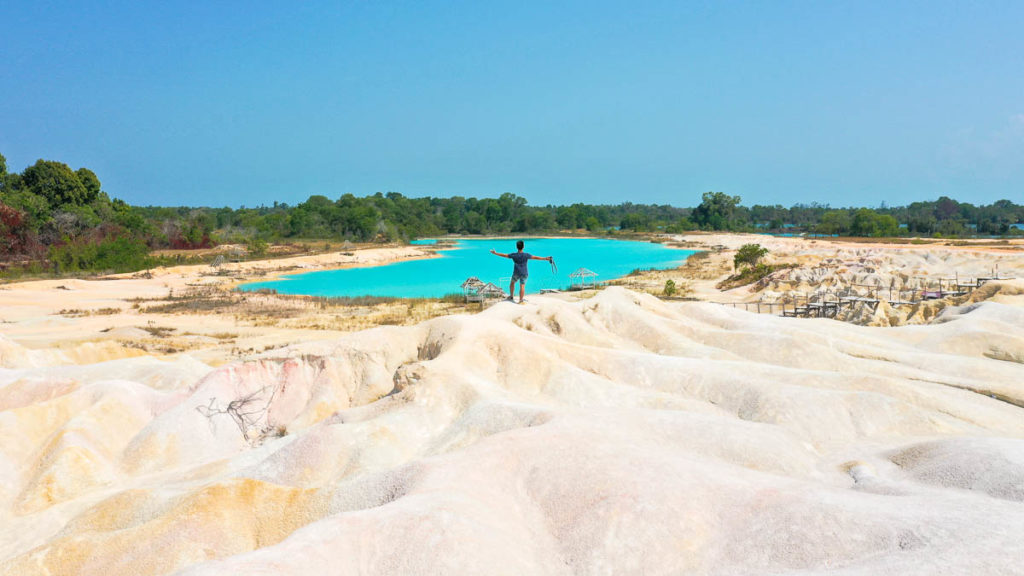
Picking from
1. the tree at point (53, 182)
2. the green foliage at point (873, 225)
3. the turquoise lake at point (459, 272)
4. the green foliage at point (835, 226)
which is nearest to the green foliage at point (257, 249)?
the turquoise lake at point (459, 272)

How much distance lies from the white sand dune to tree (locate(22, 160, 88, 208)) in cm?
4983

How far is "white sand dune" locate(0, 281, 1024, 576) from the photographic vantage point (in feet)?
15.3

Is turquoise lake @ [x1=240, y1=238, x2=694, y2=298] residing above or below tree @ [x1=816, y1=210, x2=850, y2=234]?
below

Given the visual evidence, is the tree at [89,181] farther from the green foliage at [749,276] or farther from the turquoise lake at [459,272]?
the green foliage at [749,276]

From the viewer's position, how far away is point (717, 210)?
113m

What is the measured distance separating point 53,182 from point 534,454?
6229cm

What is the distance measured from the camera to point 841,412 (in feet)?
27.9

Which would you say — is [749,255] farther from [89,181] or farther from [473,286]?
[89,181]

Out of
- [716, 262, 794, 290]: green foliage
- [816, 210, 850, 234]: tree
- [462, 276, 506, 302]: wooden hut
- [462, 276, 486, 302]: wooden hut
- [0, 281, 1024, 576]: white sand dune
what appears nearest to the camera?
[0, 281, 1024, 576]: white sand dune

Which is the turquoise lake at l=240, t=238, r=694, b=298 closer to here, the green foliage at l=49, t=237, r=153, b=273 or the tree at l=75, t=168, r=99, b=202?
the green foliage at l=49, t=237, r=153, b=273

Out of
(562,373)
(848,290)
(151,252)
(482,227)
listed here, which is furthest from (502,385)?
(482,227)

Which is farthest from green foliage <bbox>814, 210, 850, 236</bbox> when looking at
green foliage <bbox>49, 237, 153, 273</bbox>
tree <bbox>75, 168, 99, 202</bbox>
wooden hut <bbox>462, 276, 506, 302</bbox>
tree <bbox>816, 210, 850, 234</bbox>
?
tree <bbox>75, 168, 99, 202</bbox>

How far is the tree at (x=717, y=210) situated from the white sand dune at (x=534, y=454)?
102093 millimetres

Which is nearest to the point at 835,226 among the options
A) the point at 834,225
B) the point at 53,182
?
the point at 834,225
